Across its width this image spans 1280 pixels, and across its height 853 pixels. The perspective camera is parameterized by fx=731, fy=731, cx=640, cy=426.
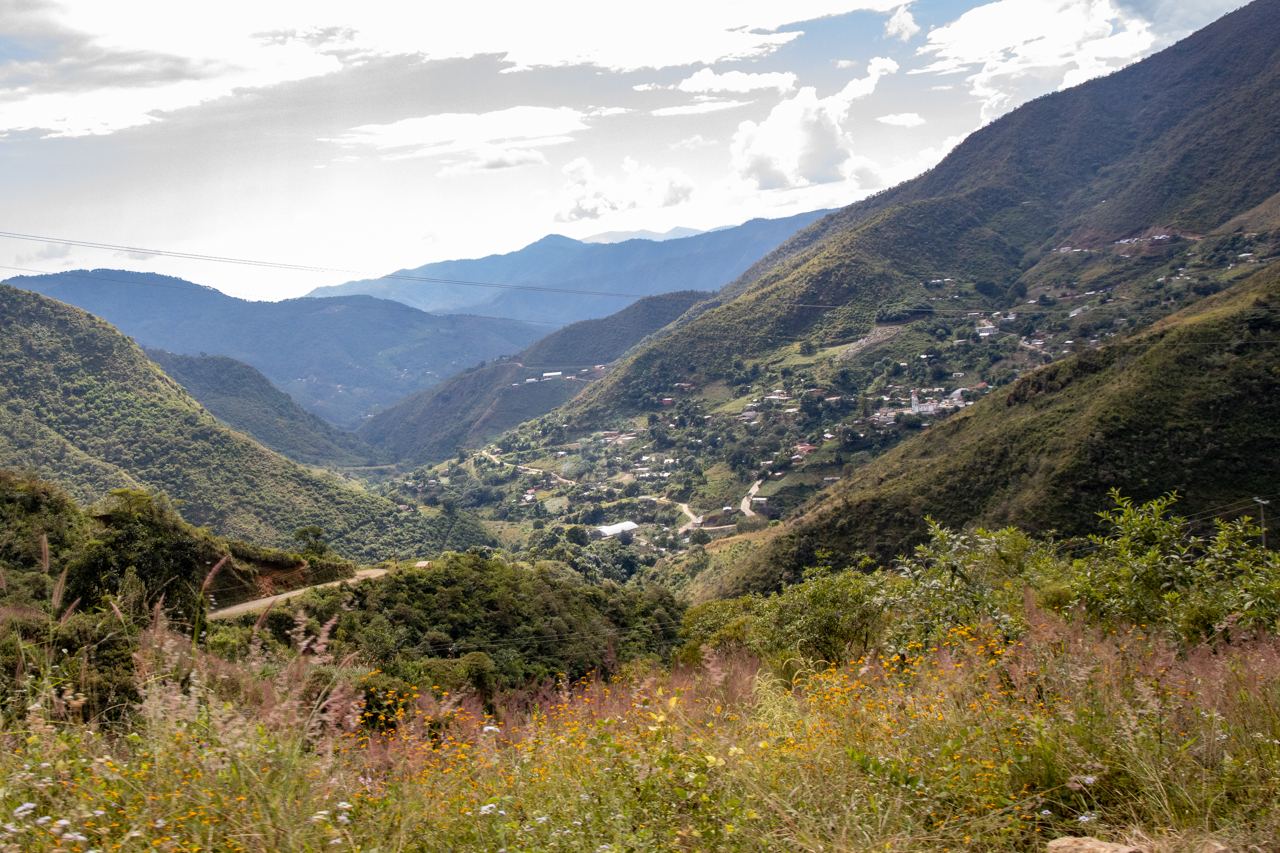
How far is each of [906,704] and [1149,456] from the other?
3668 cm

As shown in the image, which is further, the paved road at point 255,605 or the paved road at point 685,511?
the paved road at point 685,511

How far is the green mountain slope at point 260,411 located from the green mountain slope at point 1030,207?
57152 millimetres

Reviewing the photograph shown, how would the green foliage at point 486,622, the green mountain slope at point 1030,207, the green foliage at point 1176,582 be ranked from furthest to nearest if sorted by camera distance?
the green mountain slope at point 1030,207
the green foliage at point 486,622
the green foliage at point 1176,582

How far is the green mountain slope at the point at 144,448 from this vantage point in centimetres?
6250

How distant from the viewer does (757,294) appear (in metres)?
127

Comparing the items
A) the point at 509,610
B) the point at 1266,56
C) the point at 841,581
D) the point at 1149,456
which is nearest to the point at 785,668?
the point at 841,581

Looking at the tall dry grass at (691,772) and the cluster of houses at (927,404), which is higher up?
the tall dry grass at (691,772)

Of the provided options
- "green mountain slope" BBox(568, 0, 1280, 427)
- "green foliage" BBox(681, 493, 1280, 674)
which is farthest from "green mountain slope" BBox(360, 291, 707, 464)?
"green foliage" BBox(681, 493, 1280, 674)

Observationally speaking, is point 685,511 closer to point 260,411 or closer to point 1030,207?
point 1030,207

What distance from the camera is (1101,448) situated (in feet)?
114

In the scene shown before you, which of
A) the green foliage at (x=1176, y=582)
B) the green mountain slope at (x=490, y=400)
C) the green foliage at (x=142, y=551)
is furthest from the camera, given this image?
the green mountain slope at (x=490, y=400)

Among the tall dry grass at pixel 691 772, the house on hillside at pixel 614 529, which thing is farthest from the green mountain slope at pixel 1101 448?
the house on hillside at pixel 614 529

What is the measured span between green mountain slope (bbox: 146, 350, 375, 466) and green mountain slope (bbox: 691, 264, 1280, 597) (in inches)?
4742

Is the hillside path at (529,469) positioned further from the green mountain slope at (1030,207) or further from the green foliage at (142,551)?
the green foliage at (142,551)
